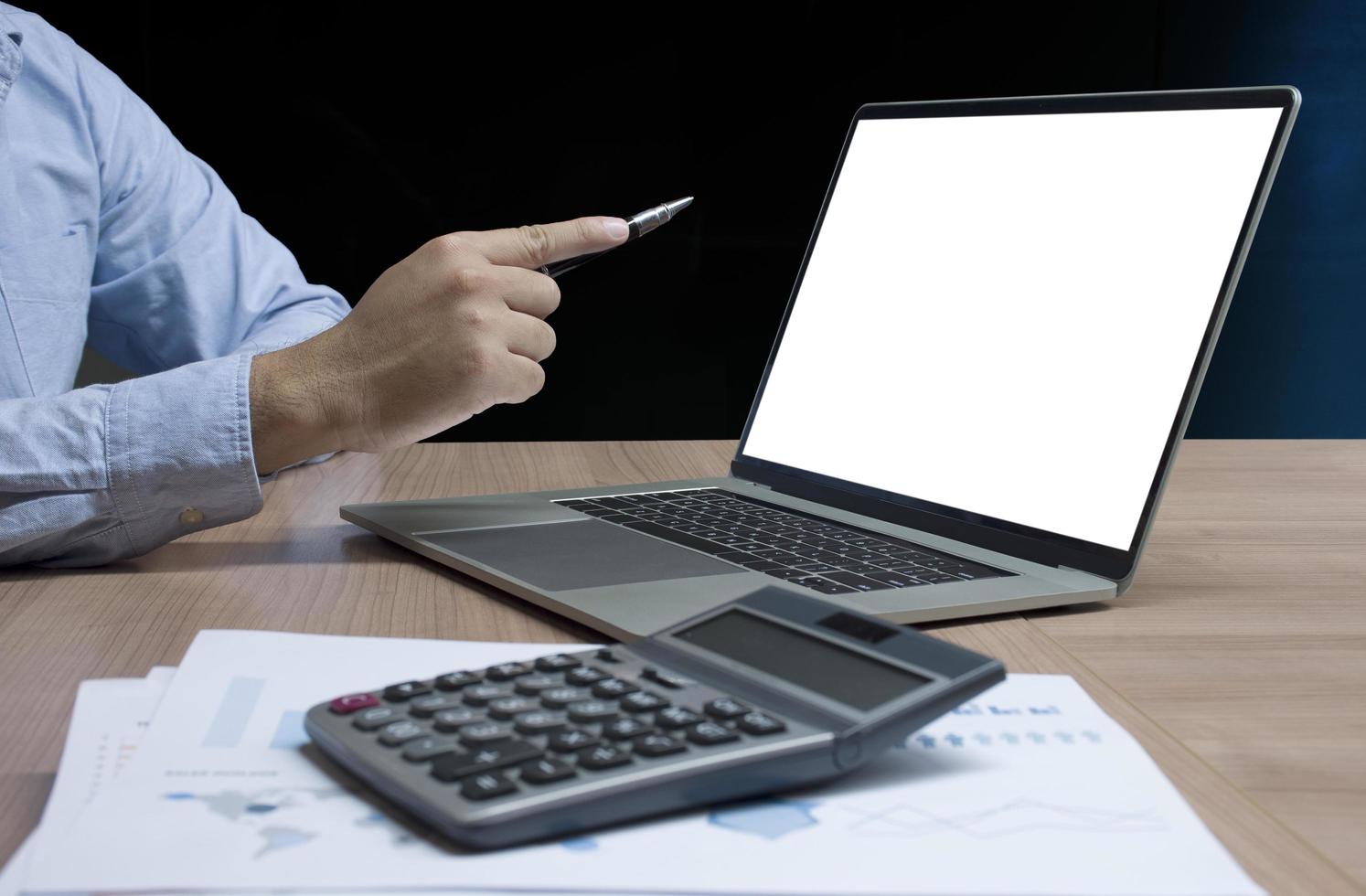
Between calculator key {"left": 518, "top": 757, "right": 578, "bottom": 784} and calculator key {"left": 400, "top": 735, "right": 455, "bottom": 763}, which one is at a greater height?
calculator key {"left": 518, "top": 757, "right": 578, "bottom": 784}

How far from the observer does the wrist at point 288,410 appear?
73 centimetres

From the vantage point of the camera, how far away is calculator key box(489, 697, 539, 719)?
38 cm

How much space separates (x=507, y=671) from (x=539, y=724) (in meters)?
0.05

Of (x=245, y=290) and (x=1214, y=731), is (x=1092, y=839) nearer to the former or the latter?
(x=1214, y=731)

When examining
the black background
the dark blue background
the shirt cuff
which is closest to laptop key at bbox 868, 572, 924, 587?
the shirt cuff

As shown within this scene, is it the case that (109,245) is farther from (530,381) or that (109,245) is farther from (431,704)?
(431,704)

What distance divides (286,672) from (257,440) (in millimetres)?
292

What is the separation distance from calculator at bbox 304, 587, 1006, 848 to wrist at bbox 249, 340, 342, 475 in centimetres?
35

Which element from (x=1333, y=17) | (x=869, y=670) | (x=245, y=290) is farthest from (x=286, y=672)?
(x=1333, y=17)

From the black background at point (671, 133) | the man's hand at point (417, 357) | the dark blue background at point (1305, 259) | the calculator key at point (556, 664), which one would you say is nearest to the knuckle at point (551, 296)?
the man's hand at point (417, 357)

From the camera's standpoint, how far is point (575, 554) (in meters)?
0.66

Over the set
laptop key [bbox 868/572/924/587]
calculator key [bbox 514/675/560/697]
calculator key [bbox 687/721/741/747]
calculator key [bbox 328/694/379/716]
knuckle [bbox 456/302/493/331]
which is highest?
knuckle [bbox 456/302/493/331]

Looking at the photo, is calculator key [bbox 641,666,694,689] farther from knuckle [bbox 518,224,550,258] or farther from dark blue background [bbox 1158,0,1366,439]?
dark blue background [bbox 1158,0,1366,439]

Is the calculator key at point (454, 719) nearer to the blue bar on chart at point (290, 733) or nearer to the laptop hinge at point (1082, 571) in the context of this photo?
the blue bar on chart at point (290, 733)
